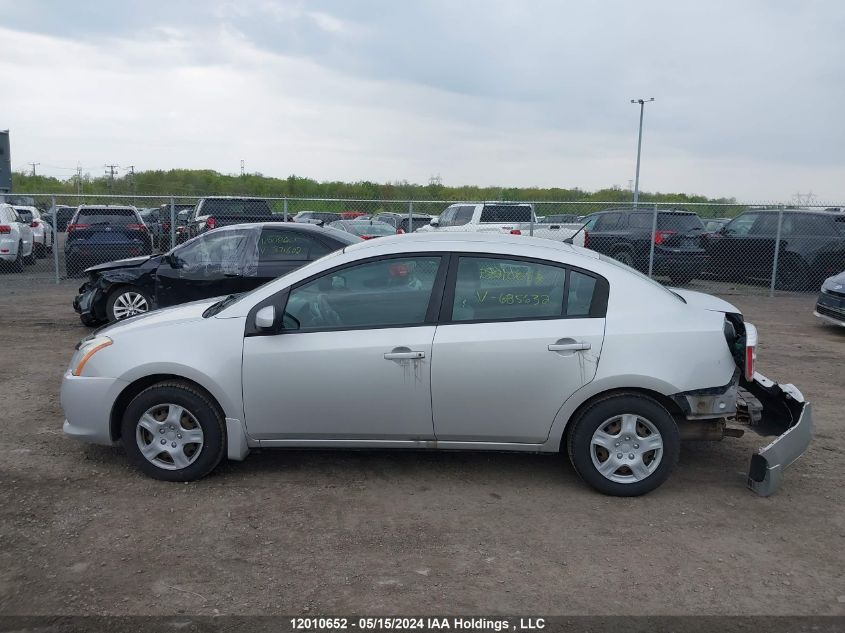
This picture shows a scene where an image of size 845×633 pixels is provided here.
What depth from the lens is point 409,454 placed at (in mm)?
5480

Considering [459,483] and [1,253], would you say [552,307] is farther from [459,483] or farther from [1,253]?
[1,253]

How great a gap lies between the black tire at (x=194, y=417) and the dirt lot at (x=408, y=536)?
0.34 feet

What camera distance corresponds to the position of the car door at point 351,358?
4660 mm

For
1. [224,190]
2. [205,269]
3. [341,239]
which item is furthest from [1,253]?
[224,190]

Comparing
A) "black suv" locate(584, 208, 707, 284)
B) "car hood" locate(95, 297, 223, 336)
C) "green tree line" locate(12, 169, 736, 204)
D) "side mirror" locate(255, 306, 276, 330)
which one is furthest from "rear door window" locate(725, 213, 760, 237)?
"green tree line" locate(12, 169, 736, 204)

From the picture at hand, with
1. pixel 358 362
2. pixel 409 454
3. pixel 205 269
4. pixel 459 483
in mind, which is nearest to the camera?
pixel 358 362

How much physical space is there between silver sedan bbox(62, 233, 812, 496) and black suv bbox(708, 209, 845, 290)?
1207 centimetres

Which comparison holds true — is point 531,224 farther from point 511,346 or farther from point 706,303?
point 511,346

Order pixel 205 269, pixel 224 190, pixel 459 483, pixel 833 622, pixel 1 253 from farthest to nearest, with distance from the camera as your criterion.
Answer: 1. pixel 224 190
2. pixel 1 253
3. pixel 205 269
4. pixel 459 483
5. pixel 833 622

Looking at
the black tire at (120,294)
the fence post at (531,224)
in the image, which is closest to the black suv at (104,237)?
the black tire at (120,294)

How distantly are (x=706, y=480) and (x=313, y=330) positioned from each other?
2844 millimetres

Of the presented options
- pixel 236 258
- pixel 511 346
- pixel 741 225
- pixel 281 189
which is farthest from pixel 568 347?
pixel 281 189

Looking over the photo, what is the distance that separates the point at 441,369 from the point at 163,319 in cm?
193

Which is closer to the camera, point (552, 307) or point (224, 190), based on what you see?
point (552, 307)
